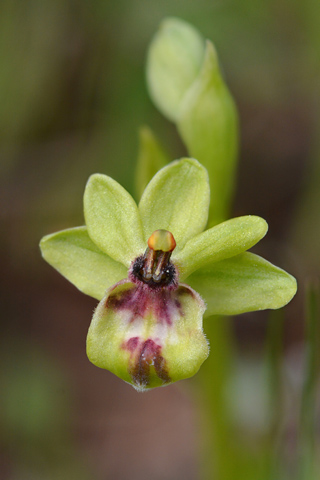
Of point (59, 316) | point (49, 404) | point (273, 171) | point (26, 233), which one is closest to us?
point (49, 404)

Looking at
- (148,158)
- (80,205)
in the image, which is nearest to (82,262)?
(148,158)

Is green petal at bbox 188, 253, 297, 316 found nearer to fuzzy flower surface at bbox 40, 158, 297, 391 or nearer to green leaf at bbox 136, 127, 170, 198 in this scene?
fuzzy flower surface at bbox 40, 158, 297, 391

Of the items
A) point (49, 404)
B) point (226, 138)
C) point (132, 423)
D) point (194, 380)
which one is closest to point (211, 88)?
point (226, 138)

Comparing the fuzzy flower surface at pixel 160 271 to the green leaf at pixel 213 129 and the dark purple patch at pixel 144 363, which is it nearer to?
the dark purple patch at pixel 144 363

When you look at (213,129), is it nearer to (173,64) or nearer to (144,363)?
(173,64)

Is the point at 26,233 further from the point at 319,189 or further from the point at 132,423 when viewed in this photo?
the point at 319,189

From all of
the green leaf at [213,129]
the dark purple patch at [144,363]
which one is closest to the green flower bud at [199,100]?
the green leaf at [213,129]
